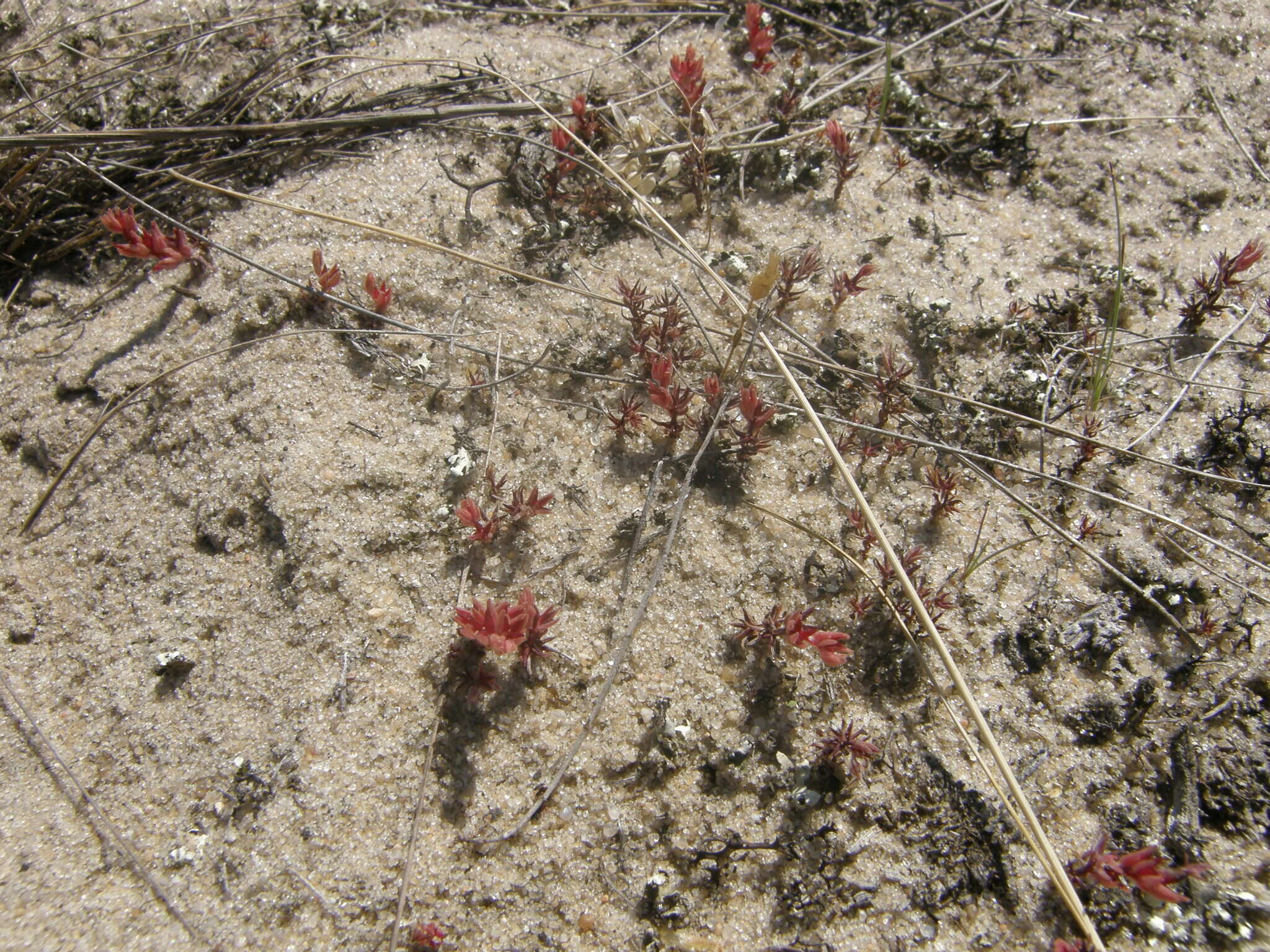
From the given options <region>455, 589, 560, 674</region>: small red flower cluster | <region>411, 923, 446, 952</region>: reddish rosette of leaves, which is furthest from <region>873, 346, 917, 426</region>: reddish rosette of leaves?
<region>411, 923, 446, 952</region>: reddish rosette of leaves

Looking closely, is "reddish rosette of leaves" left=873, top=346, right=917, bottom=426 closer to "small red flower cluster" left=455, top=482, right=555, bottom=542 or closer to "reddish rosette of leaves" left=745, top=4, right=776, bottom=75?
"small red flower cluster" left=455, top=482, right=555, bottom=542

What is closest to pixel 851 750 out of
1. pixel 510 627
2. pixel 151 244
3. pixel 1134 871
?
pixel 1134 871

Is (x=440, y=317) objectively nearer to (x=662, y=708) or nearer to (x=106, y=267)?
(x=106, y=267)

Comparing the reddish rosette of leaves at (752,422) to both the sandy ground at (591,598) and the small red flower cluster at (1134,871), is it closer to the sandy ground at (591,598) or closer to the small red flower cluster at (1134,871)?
the sandy ground at (591,598)

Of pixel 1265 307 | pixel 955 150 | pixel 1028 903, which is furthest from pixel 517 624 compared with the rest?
pixel 1265 307

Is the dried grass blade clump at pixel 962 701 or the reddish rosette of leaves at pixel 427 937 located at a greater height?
the dried grass blade clump at pixel 962 701

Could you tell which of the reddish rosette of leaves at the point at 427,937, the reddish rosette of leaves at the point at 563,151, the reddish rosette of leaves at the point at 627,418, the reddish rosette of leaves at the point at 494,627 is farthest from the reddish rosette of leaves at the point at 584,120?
the reddish rosette of leaves at the point at 427,937

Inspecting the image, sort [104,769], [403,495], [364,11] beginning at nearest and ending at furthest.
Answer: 1. [104,769]
2. [403,495]
3. [364,11]
